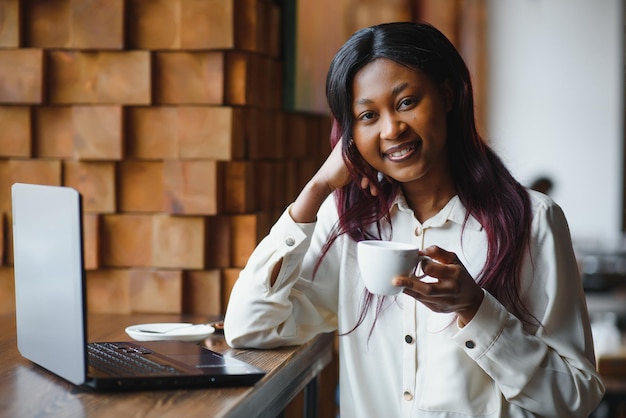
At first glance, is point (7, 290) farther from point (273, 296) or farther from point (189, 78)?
point (273, 296)

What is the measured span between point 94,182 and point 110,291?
259 millimetres

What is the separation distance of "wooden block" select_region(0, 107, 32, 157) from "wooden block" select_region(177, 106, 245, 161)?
354 millimetres

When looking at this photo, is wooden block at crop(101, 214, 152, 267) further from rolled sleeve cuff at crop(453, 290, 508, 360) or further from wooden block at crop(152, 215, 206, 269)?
rolled sleeve cuff at crop(453, 290, 508, 360)

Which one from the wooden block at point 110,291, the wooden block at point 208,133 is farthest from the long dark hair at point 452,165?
the wooden block at point 110,291

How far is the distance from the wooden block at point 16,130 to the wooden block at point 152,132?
0.23 m

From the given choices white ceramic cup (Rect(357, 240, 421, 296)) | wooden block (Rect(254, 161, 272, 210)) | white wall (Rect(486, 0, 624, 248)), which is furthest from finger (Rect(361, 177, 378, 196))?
white wall (Rect(486, 0, 624, 248))

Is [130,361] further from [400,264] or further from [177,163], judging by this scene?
[177,163]

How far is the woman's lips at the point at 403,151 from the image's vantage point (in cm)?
140

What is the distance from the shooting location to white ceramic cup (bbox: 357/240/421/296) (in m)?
1.14

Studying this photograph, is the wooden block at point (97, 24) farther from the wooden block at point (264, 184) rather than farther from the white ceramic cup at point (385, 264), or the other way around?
the white ceramic cup at point (385, 264)

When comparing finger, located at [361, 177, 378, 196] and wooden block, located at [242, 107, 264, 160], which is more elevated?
wooden block, located at [242, 107, 264, 160]

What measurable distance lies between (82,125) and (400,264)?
1.00 meters

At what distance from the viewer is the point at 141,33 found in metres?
1.85

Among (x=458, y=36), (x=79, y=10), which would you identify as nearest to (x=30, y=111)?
(x=79, y=10)
